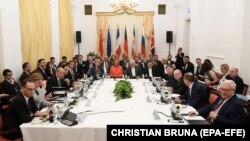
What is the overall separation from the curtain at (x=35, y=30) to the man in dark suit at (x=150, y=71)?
3.70 m

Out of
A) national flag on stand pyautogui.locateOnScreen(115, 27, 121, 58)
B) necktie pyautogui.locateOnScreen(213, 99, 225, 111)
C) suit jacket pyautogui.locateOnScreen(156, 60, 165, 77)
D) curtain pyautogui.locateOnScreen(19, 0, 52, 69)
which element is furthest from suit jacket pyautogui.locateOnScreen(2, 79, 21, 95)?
national flag on stand pyautogui.locateOnScreen(115, 27, 121, 58)

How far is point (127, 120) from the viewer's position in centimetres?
413

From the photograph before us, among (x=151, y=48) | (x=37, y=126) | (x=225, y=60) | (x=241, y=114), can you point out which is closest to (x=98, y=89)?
(x=37, y=126)

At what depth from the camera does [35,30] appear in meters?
9.48

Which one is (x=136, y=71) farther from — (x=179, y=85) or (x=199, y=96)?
(x=199, y=96)

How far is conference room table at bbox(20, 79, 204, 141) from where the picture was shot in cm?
381

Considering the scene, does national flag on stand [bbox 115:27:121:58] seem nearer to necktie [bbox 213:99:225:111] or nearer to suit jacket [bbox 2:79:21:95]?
suit jacket [bbox 2:79:21:95]

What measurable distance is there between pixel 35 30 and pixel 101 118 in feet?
20.3

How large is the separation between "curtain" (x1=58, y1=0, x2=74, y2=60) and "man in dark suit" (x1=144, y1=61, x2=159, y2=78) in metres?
3.99

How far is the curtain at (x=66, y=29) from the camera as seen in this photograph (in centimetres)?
1272

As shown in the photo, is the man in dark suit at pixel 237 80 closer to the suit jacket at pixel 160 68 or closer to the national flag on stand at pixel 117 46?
the suit jacket at pixel 160 68

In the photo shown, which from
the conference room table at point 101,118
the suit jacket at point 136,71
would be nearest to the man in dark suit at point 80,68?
the suit jacket at point 136,71

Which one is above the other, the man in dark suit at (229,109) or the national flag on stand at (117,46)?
the national flag on stand at (117,46)

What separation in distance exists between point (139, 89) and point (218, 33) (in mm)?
4510
